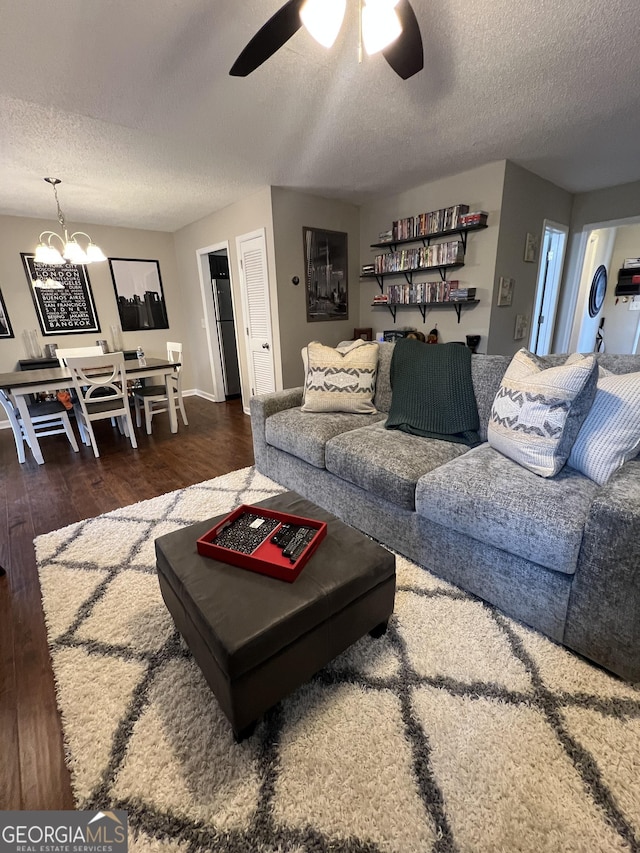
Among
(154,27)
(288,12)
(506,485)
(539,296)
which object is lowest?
(506,485)

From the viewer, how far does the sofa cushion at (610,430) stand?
1.30 m

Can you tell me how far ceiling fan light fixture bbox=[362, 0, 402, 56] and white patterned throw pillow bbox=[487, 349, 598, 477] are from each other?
53.3 inches

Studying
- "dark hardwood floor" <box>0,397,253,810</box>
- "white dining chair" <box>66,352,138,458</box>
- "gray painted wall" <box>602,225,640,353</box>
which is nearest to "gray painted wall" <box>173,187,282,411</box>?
"dark hardwood floor" <box>0,397,253,810</box>

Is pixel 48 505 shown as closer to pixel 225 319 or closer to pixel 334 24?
pixel 334 24

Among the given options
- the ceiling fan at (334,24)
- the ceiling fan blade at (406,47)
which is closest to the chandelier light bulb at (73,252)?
the ceiling fan at (334,24)

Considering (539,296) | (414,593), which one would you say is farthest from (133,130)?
(539,296)

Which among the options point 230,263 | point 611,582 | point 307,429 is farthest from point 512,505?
point 230,263

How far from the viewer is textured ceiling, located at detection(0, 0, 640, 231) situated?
151 cm

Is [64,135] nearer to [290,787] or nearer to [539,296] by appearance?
[290,787]

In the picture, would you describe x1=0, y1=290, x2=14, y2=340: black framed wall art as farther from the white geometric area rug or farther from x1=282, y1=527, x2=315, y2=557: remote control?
x1=282, y1=527, x2=315, y2=557: remote control

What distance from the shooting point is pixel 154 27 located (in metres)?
1.50

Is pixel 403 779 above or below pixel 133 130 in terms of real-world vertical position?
below

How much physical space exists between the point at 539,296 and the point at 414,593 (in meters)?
3.96

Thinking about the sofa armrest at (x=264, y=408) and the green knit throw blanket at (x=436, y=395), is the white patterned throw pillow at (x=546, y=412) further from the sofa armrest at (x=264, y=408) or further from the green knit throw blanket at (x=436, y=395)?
the sofa armrest at (x=264, y=408)
